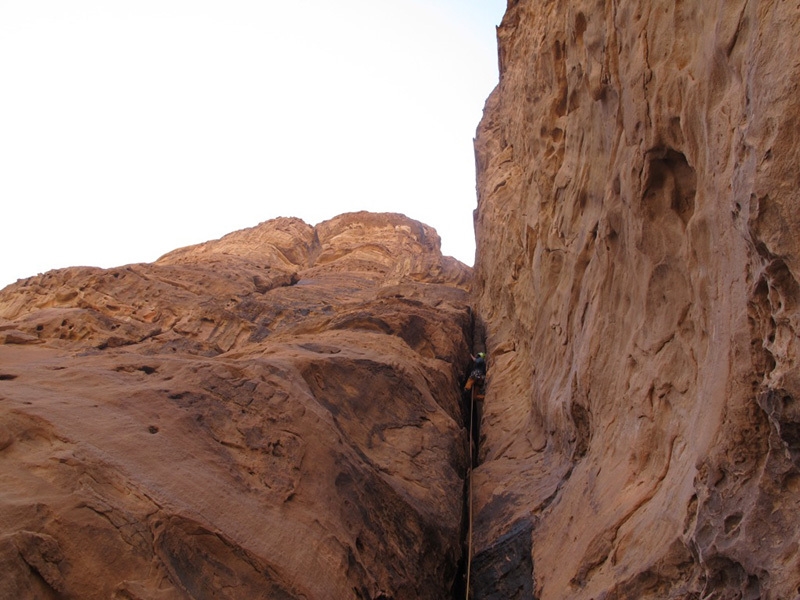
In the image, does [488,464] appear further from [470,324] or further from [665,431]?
[470,324]

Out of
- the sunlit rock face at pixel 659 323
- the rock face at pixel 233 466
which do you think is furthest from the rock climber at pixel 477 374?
the sunlit rock face at pixel 659 323

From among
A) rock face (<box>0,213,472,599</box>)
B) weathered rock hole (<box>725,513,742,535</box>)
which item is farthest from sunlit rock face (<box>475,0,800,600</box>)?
rock face (<box>0,213,472,599</box>)

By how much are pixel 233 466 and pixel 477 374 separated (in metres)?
8.68

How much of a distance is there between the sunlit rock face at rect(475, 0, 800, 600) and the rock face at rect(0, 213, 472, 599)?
1625 millimetres

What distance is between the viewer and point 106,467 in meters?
7.27

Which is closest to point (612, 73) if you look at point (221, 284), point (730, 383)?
point (730, 383)

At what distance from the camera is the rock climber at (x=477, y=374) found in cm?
1603

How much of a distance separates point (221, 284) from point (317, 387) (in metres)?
12.4

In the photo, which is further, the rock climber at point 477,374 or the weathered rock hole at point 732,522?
the rock climber at point 477,374

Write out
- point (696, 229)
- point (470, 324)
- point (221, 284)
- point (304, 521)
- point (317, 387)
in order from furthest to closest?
1. point (221, 284)
2. point (470, 324)
3. point (317, 387)
4. point (304, 521)
5. point (696, 229)

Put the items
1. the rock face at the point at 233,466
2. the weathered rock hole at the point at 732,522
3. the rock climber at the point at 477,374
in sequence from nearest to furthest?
the weathered rock hole at the point at 732,522
the rock face at the point at 233,466
the rock climber at the point at 477,374

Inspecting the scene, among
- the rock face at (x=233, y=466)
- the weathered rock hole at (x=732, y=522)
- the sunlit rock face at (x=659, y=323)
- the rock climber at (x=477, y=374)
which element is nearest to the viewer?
the sunlit rock face at (x=659, y=323)

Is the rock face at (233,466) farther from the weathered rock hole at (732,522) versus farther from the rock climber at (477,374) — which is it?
the weathered rock hole at (732,522)

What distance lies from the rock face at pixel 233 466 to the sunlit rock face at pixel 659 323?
64.0 inches
